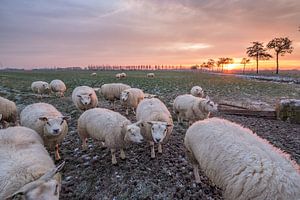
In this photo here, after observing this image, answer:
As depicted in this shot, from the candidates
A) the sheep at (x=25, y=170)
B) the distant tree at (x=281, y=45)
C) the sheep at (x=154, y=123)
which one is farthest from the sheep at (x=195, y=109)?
the distant tree at (x=281, y=45)

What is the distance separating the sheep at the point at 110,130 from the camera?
7057mm

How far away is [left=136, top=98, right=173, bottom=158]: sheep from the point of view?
709cm

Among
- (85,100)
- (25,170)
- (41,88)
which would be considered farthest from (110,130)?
(41,88)

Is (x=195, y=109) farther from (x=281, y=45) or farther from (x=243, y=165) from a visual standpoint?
(x=281, y=45)

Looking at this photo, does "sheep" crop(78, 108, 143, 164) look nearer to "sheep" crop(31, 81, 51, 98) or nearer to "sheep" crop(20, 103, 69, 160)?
"sheep" crop(20, 103, 69, 160)

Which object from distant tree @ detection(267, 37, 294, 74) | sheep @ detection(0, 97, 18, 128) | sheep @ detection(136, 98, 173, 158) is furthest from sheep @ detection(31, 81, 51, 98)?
distant tree @ detection(267, 37, 294, 74)

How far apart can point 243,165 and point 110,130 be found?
4267 millimetres

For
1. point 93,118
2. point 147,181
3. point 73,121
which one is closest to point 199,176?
point 147,181

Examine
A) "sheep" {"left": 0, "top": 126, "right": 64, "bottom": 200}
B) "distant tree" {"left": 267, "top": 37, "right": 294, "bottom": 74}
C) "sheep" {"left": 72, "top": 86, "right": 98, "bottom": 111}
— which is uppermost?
"distant tree" {"left": 267, "top": 37, "right": 294, "bottom": 74}

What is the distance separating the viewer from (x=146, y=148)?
8.13 metres

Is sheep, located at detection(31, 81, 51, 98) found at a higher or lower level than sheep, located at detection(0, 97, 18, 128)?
higher

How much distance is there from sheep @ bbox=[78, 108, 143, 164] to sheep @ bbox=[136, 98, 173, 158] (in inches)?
17.3

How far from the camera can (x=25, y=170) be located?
4504 mm

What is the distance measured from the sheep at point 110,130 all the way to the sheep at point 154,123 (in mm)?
439
